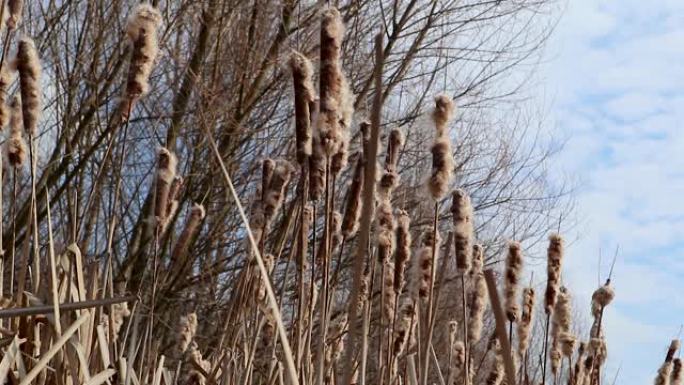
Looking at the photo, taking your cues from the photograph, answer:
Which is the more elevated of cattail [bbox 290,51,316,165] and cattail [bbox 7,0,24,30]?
cattail [bbox 7,0,24,30]

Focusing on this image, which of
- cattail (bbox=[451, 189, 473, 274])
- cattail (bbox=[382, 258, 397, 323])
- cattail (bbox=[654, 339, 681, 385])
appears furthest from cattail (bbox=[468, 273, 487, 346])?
cattail (bbox=[654, 339, 681, 385])

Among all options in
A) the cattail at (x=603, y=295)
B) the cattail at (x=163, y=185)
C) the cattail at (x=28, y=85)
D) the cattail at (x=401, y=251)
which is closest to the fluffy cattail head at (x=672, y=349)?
the cattail at (x=603, y=295)

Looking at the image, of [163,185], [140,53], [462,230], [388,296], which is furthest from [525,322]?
[140,53]

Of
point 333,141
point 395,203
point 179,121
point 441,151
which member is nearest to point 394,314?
point 441,151

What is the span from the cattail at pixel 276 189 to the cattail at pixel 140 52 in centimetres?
34

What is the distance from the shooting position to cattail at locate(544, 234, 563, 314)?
1.99m

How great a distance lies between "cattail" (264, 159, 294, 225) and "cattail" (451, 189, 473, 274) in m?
0.32

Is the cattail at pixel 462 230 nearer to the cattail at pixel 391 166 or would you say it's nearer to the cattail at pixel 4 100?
the cattail at pixel 391 166

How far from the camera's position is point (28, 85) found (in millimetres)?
1717

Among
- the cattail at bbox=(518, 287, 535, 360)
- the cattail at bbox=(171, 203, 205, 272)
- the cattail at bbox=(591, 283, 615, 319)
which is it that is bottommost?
the cattail at bbox=(518, 287, 535, 360)

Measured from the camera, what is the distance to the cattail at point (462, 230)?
1666 mm

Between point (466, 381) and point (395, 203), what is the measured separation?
6.22 metres

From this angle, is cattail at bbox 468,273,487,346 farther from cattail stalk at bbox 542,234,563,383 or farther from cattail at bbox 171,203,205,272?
cattail at bbox 171,203,205,272

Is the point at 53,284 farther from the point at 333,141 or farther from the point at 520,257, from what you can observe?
the point at 520,257
